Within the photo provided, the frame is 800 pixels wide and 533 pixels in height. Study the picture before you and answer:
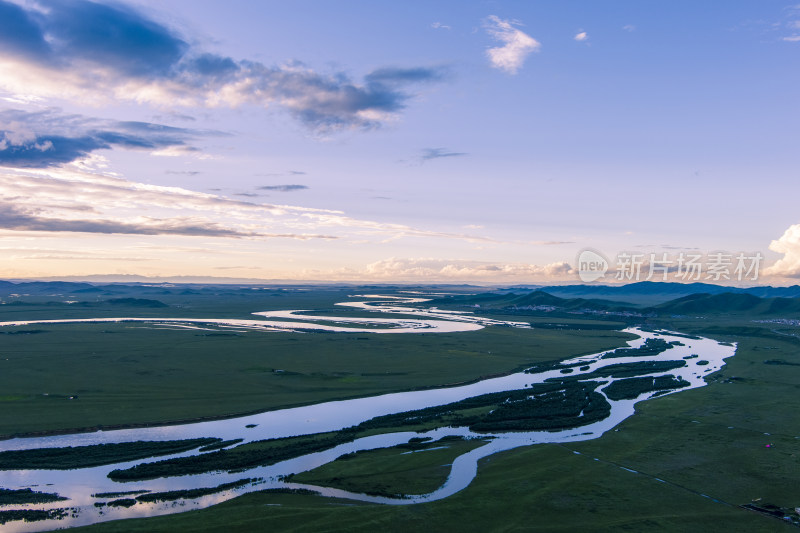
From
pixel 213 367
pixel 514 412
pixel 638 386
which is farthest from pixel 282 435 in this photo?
pixel 638 386

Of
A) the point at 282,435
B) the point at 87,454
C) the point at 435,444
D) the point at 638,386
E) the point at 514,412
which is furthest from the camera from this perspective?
the point at 638,386

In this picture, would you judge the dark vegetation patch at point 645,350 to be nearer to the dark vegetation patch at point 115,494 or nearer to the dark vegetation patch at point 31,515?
the dark vegetation patch at point 115,494

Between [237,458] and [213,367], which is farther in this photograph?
[213,367]

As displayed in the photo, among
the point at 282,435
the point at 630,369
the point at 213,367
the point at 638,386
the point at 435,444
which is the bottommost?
the point at 213,367

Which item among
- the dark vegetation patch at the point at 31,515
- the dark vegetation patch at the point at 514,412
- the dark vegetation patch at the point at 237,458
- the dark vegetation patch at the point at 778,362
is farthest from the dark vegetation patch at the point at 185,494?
the dark vegetation patch at the point at 778,362

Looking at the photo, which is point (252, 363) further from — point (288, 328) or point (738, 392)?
point (738, 392)

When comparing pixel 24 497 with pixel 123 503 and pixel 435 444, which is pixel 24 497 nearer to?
pixel 123 503

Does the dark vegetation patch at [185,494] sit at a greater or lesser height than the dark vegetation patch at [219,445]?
greater

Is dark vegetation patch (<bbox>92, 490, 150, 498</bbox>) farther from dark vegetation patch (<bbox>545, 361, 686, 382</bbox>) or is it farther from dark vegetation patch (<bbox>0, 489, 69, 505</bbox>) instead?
dark vegetation patch (<bbox>545, 361, 686, 382</bbox>)

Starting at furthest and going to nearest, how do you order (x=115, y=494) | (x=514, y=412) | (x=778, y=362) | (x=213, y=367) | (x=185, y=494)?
(x=778, y=362), (x=213, y=367), (x=514, y=412), (x=115, y=494), (x=185, y=494)
